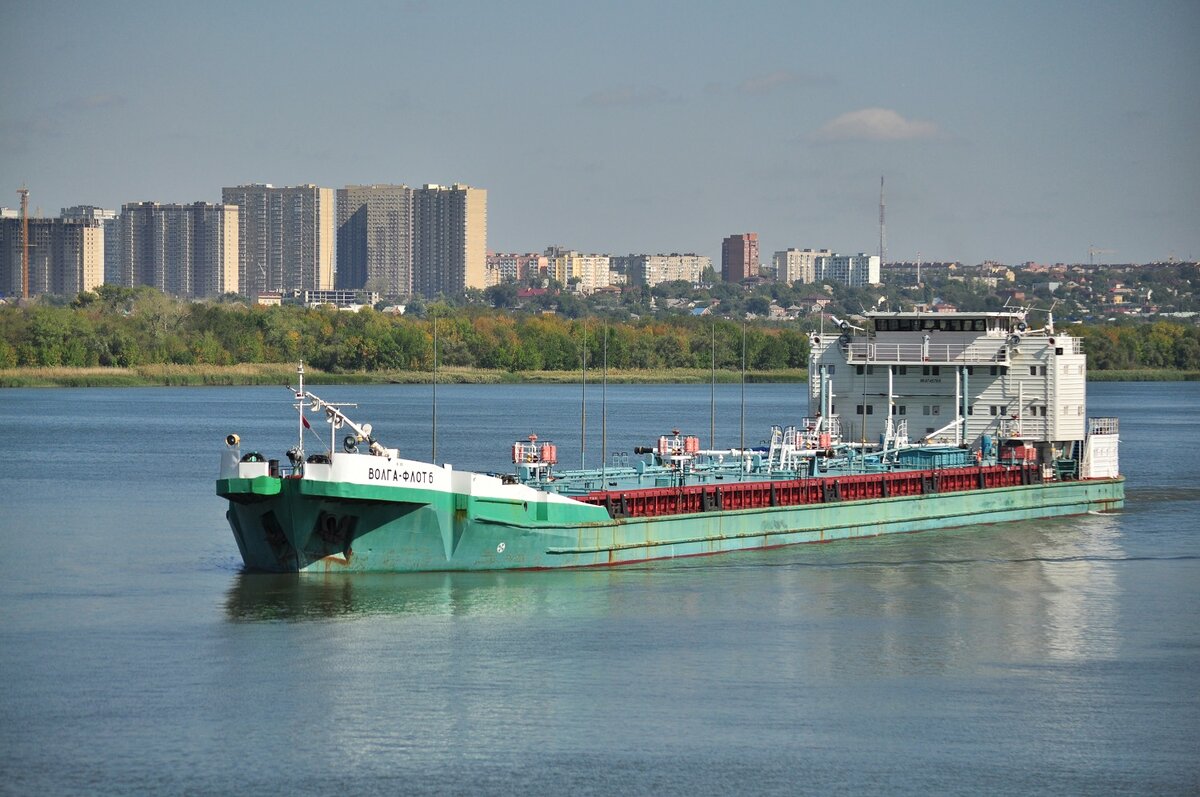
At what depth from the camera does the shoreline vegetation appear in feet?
451

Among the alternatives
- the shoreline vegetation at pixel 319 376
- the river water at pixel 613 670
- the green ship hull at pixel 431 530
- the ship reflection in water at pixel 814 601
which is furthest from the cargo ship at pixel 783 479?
the shoreline vegetation at pixel 319 376

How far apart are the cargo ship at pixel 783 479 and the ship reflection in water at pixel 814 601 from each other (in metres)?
0.62

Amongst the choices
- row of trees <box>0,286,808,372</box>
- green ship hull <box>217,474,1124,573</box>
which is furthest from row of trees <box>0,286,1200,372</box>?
green ship hull <box>217,474,1124,573</box>

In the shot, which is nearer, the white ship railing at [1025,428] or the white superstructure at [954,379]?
the white superstructure at [954,379]

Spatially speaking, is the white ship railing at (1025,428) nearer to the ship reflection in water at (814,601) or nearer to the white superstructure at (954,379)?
the white superstructure at (954,379)

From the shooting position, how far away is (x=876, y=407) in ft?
174

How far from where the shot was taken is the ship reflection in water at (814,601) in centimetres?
3216

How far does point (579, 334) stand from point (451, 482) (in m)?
135

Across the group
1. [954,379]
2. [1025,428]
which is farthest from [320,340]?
[1025,428]

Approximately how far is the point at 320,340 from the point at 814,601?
12120 centimetres

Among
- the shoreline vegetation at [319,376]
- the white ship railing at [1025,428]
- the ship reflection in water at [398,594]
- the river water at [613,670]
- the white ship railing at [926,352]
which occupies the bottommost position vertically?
the river water at [613,670]

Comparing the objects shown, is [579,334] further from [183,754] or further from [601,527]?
[183,754]

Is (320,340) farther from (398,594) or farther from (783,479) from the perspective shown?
(398,594)

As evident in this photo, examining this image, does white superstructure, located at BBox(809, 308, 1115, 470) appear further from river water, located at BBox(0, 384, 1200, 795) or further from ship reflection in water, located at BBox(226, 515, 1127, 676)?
ship reflection in water, located at BBox(226, 515, 1127, 676)
